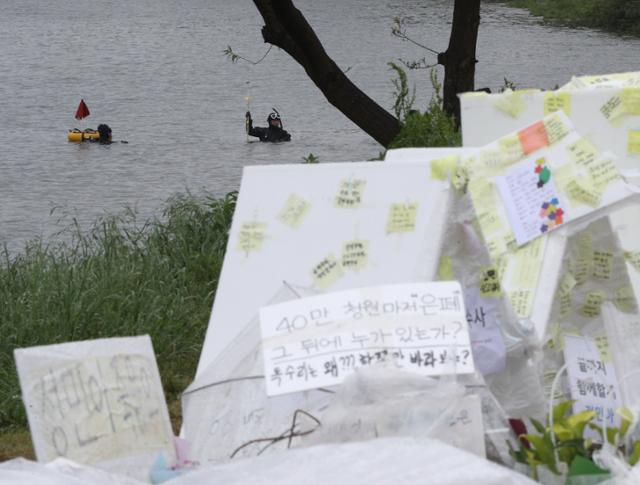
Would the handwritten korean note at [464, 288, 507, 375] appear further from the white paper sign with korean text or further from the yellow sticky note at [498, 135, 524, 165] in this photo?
the white paper sign with korean text

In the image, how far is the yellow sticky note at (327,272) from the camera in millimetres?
3555

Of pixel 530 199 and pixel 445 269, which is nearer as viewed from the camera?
pixel 445 269

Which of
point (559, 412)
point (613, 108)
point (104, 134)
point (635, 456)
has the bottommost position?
point (635, 456)

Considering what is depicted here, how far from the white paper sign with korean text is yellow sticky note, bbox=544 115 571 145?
1351 millimetres

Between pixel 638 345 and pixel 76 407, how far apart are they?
1636 millimetres

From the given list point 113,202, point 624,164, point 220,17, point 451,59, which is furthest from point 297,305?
point 220,17

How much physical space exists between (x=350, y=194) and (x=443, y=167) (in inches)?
11.0

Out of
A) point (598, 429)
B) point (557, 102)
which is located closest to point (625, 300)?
point (598, 429)

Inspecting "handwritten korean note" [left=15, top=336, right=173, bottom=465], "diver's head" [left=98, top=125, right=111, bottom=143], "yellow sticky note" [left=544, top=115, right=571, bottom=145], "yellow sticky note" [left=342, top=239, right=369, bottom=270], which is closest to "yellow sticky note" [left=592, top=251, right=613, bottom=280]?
"yellow sticky note" [left=544, top=115, right=571, bottom=145]

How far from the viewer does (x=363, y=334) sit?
275 cm

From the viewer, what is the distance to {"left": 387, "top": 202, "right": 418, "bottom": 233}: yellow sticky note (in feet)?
11.5

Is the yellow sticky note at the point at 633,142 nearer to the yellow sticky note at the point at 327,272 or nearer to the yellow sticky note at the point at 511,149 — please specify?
the yellow sticky note at the point at 511,149

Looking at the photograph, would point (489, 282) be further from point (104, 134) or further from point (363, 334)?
point (104, 134)

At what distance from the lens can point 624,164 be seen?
454 centimetres
